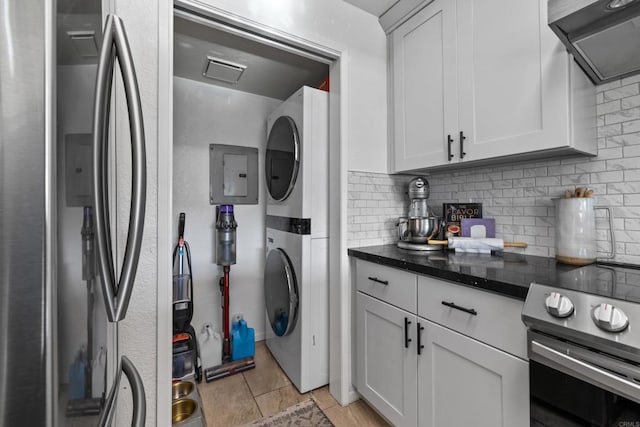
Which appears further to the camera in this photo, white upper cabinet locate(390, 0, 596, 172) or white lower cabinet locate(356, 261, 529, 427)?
white upper cabinet locate(390, 0, 596, 172)

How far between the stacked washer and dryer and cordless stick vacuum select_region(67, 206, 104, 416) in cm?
121

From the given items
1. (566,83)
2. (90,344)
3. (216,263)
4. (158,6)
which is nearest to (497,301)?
(566,83)

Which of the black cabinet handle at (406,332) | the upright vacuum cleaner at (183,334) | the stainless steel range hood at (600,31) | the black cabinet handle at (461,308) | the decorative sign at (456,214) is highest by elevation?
the stainless steel range hood at (600,31)

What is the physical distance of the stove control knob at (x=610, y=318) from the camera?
0.62 metres

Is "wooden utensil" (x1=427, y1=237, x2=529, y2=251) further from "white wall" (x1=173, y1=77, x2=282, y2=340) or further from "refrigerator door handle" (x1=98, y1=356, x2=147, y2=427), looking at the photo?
"white wall" (x1=173, y1=77, x2=282, y2=340)

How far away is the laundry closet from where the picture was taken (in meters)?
1.73

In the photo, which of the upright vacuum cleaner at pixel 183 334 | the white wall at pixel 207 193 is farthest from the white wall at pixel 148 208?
the white wall at pixel 207 193

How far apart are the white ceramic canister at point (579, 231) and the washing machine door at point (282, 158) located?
4.67ft

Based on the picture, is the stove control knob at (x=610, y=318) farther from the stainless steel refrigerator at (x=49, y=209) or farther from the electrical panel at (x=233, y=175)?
the electrical panel at (x=233, y=175)

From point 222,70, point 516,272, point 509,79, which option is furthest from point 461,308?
point 222,70

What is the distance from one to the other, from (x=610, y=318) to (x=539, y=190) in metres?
0.96

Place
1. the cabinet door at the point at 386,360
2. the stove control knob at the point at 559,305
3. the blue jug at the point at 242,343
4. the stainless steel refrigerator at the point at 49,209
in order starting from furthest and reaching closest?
1. the blue jug at the point at 242,343
2. the cabinet door at the point at 386,360
3. the stove control knob at the point at 559,305
4. the stainless steel refrigerator at the point at 49,209

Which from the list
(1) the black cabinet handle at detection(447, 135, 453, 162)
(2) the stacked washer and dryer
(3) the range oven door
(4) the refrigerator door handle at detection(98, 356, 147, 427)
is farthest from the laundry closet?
(3) the range oven door

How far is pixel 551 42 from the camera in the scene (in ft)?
3.50
